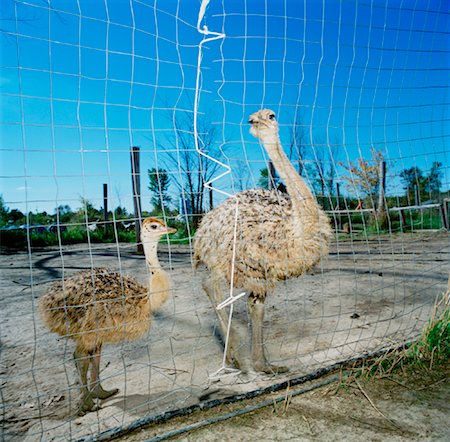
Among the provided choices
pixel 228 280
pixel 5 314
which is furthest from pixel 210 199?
pixel 5 314

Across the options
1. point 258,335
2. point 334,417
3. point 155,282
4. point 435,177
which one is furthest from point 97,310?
point 435,177

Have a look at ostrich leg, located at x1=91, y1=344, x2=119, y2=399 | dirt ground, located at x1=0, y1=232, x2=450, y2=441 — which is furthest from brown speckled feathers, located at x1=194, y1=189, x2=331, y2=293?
ostrich leg, located at x1=91, y1=344, x2=119, y2=399

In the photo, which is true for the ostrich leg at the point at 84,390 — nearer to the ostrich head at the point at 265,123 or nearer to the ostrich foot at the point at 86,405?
the ostrich foot at the point at 86,405

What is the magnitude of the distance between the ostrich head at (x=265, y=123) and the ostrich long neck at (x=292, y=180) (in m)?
0.02

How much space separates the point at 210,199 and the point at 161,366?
1.34 meters

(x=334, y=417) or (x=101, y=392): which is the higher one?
(x=101, y=392)

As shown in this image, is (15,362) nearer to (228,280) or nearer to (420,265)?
(228,280)

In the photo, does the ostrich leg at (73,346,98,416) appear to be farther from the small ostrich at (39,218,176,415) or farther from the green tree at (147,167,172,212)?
the green tree at (147,167,172,212)

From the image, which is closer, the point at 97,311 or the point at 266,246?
the point at 97,311

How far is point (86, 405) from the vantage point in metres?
2.71

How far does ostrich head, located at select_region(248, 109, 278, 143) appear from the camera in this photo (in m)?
3.26

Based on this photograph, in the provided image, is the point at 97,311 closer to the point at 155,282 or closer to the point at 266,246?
the point at 155,282

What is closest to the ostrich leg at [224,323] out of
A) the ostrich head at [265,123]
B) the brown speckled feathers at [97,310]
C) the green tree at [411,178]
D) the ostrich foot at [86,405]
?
the brown speckled feathers at [97,310]

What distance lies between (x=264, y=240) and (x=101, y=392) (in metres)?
1.48
